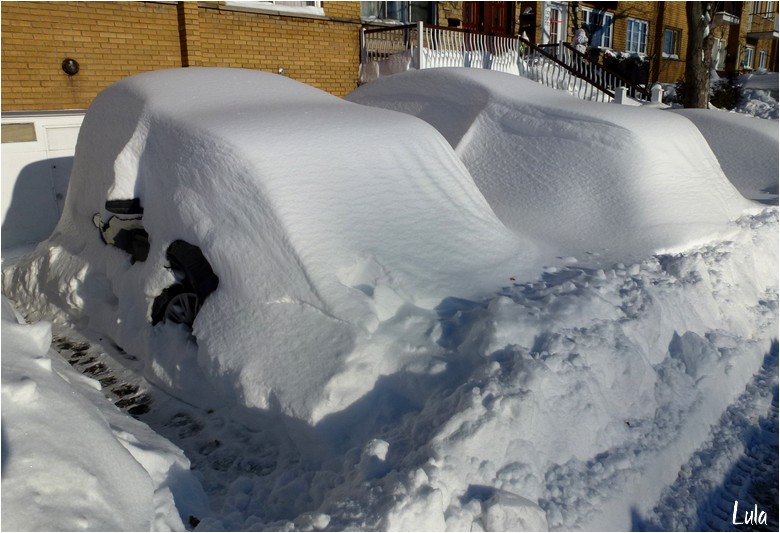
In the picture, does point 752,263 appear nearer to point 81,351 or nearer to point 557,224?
point 557,224

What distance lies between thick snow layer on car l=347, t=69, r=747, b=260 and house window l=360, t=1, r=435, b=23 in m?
7.52

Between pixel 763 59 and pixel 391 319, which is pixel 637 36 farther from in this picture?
pixel 391 319

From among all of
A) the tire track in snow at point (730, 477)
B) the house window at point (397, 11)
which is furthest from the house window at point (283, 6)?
the tire track in snow at point (730, 477)

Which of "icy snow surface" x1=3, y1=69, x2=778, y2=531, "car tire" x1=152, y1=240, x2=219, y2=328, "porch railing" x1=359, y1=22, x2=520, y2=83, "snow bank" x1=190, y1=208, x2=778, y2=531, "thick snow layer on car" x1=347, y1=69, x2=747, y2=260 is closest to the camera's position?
"snow bank" x1=190, y1=208, x2=778, y2=531

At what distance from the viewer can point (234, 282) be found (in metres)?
3.26

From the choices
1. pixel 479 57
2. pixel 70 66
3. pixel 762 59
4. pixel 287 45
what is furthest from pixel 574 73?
pixel 762 59

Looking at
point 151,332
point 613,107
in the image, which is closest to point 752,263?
point 613,107

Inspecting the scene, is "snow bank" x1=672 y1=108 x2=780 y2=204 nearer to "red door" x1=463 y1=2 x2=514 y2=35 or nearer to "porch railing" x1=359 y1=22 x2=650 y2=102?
"porch railing" x1=359 y1=22 x2=650 y2=102

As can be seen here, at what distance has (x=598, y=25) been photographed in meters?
19.5

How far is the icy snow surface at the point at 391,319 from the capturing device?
8.36 ft

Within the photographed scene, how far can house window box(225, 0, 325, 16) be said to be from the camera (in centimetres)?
997

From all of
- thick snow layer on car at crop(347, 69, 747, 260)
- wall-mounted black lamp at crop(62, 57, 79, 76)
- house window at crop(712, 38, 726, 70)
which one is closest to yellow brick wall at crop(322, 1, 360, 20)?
wall-mounted black lamp at crop(62, 57, 79, 76)

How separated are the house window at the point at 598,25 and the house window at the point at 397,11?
6.72 meters

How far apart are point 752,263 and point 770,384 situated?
4.78 ft
